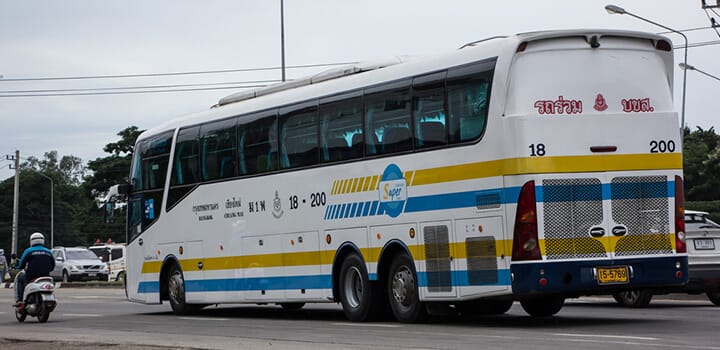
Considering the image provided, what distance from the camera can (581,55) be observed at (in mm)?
17875

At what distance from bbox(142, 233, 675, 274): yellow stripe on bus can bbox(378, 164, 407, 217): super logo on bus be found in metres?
0.67

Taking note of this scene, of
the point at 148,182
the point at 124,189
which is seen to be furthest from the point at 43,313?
the point at 124,189

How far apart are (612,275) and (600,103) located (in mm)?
2329

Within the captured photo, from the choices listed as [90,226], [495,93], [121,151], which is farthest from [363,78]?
[90,226]

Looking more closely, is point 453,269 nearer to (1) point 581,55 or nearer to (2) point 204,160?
(1) point 581,55

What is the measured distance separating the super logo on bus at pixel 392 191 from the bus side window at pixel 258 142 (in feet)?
11.2

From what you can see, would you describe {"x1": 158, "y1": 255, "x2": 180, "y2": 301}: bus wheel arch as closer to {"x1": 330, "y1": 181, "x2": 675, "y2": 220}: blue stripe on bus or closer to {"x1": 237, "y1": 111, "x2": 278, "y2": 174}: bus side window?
{"x1": 237, "y1": 111, "x2": 278, "y2": 174}: bus side window

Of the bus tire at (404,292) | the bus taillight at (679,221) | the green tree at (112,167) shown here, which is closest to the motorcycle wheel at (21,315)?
the bus tire at (404,292)

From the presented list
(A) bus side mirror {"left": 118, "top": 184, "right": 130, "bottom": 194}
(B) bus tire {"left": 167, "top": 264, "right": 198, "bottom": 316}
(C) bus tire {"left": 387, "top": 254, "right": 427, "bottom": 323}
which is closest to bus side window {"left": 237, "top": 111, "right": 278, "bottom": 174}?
(B) bus tire {"left": 167, "top": 264, "right": 198, "bottom": 316}

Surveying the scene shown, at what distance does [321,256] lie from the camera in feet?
71.8

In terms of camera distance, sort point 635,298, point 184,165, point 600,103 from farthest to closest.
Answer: point 184,165, point 635,298, point 600,103

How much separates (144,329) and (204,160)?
15.9ft

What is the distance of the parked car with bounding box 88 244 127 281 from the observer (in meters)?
66.0

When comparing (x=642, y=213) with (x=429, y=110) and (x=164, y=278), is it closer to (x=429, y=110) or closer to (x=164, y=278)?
(x=429, y=110)
